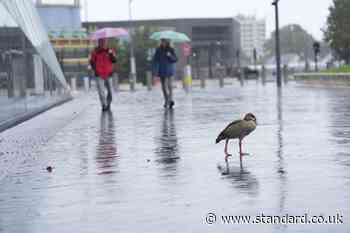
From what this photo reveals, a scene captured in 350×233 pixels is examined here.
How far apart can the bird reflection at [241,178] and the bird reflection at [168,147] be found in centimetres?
52

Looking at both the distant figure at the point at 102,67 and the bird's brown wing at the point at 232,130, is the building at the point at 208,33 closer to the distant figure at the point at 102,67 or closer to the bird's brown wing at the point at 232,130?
the distant figure at the point at 102,67

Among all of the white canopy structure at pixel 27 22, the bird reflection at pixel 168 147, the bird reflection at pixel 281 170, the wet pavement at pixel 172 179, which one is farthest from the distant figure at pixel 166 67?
the bird reflection at pixel 281 170

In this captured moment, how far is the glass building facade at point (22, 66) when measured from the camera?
62.0ft

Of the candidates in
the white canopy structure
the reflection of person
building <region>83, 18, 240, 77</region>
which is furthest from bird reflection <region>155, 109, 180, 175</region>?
building <region>83, 18, 240, 77</region>

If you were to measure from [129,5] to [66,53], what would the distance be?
6962 millimetres

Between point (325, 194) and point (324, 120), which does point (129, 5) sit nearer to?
point (324, 120)

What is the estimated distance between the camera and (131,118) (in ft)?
66.7

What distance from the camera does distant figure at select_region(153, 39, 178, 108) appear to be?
24.3 meters

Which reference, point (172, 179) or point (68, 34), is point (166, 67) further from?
point (68, 34)

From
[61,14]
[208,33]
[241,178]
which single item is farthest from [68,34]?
[241,178]

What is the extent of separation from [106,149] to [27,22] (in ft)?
42.9

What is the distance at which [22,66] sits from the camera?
22172mm

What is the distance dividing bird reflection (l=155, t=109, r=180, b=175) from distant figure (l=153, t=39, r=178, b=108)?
603cm

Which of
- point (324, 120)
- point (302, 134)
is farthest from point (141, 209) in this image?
point (324, 120)
